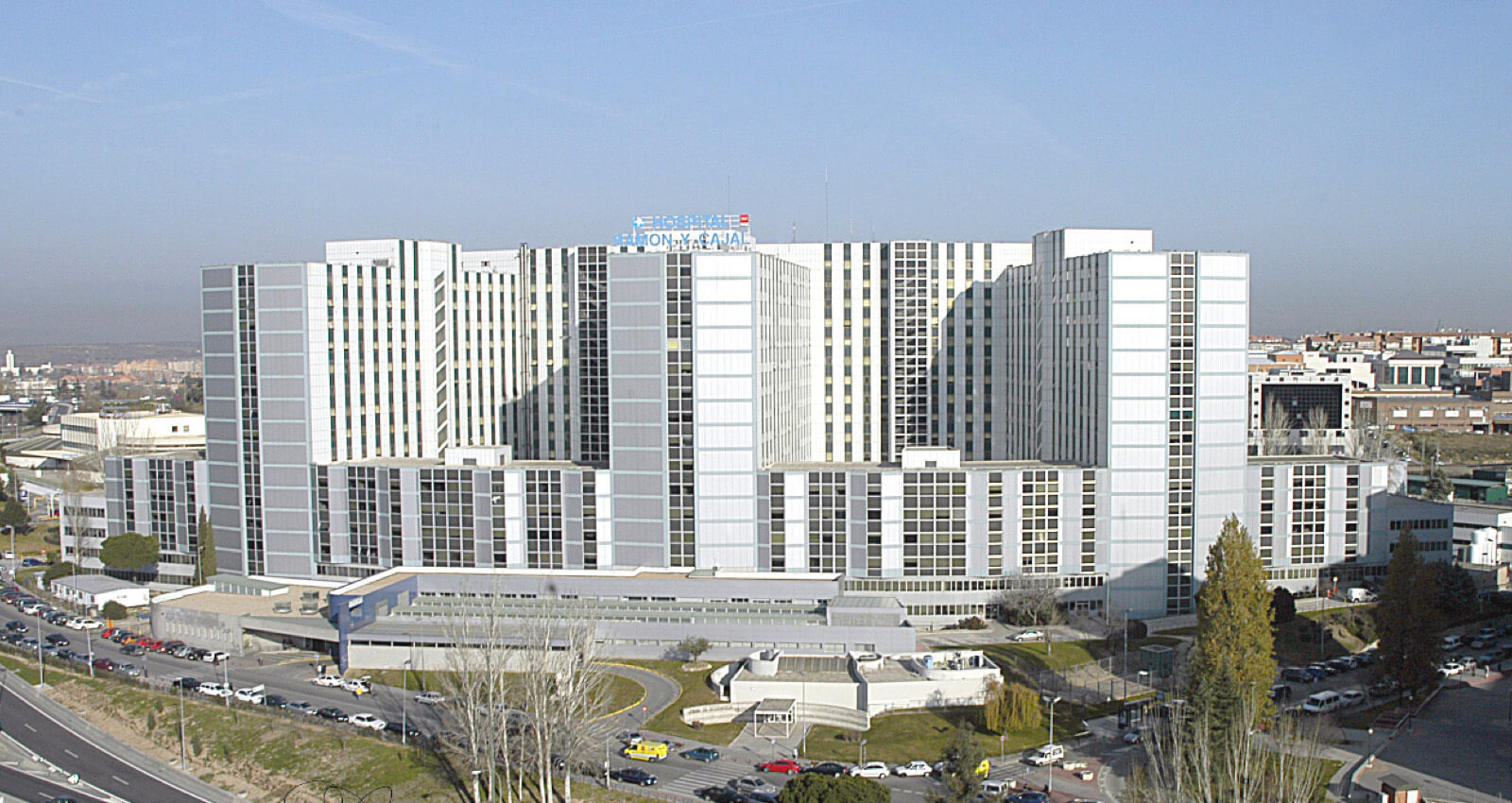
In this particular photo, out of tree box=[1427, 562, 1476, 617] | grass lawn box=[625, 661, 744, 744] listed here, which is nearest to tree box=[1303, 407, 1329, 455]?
tree box=[1427, 562, 1476, 617]

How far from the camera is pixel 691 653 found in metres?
94.2

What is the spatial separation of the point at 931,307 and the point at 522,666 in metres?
81.9

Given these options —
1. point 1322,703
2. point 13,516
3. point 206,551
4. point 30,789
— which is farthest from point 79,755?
point 1322,703

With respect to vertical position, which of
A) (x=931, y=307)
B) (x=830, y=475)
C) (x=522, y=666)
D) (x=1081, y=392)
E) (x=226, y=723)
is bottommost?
(x=226, y=723)

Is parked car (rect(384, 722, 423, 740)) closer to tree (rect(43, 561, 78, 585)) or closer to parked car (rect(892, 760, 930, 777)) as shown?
parked car (rect(892, 760, 930, 777))

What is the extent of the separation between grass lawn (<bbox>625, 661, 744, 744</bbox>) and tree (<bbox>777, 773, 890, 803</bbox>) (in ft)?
57.1

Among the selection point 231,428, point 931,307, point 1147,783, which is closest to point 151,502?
point 231,428

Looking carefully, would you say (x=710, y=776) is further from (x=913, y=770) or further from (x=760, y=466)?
(x=760, y=466)

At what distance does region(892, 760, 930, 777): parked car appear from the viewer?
7294cm

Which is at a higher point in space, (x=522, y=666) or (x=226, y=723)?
(x=522, y=666)

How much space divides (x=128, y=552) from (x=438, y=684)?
4828 centimetres

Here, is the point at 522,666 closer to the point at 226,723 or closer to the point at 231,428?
the point at 226,723

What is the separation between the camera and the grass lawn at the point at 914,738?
3007 inches

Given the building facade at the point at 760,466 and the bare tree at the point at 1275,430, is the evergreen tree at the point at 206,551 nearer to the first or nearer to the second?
the building facade at the point at 760,466
